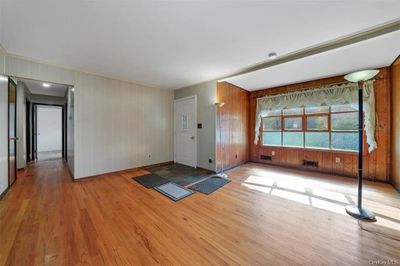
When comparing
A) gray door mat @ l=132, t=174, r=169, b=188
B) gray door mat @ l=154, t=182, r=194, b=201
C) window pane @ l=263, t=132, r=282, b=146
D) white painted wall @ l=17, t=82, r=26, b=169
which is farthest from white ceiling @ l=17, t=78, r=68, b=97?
window pane @ l=263, t=132, r=282, b=146

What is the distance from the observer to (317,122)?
403 cm

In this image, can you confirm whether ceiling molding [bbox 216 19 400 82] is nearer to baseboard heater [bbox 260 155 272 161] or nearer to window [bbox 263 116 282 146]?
window [bbox 263 116 282 146]

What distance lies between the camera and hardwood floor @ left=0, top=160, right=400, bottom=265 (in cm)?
141

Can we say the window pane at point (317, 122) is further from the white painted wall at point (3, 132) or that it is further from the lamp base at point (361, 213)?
the white painted wall at point (3, 132)

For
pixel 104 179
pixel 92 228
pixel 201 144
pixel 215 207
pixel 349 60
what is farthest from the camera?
pixel 201 144

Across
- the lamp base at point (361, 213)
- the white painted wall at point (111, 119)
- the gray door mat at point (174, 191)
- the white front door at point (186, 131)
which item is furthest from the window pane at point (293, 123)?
the white painted wall at point (111, 119)

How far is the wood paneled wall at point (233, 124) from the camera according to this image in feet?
13.4

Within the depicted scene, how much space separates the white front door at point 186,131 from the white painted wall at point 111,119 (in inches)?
11.0

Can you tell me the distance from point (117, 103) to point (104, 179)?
1.86 m

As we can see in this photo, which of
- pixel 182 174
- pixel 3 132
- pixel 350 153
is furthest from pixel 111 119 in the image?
pixel 350 153

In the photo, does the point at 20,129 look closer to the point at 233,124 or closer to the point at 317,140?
the point at 233,124

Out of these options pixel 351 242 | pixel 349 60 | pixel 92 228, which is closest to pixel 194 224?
pixel 92 228

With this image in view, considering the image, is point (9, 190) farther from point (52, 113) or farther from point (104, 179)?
point (52, 113)

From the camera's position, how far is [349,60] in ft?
9.11
